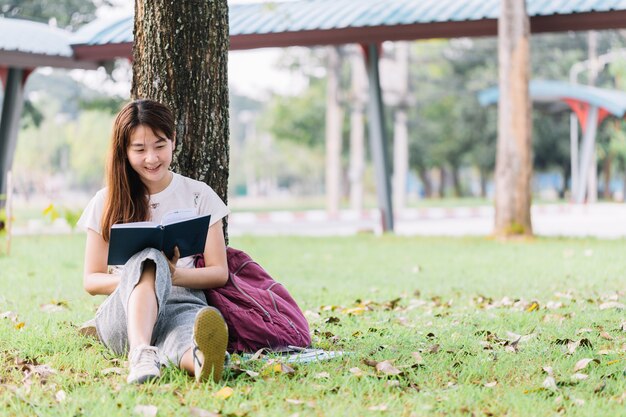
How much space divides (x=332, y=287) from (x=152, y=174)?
4160mm

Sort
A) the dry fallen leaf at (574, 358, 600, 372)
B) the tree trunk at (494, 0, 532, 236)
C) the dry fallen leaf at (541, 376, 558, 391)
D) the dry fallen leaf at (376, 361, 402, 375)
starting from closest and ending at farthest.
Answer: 1. the dry fallen leaf at (541, 376, 558, 391)
2. the dry fallen leaf at (376, 361, 402, 375)
3. the dry fallen leaf at (574, 358, 600, 372)
4. the tree trunk at (494, 0, 532, 236)

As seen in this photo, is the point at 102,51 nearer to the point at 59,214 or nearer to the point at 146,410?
the point at 59,214

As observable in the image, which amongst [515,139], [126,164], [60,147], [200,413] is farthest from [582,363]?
[60,147]

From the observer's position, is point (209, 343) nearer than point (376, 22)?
Yes

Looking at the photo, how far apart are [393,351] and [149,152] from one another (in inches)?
63.2

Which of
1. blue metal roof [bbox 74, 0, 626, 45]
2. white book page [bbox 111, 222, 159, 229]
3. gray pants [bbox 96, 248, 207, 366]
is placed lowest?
gray pants [bbox 96, 248, 207, 366]

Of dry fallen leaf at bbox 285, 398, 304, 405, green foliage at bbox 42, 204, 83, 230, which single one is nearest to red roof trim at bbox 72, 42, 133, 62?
green foliage at bbox 42, 204, 83, 230

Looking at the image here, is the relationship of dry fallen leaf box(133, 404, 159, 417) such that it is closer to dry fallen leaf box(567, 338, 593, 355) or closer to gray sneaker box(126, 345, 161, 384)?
gray sneaker box(126, 345, 161, 384)

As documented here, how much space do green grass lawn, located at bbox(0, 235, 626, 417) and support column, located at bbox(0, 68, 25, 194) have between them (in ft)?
22.8

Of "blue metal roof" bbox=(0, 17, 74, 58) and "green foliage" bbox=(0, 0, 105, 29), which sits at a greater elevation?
"green foliage" bbox=(0, 0, 105, 29)

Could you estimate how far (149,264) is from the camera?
13.4 feet

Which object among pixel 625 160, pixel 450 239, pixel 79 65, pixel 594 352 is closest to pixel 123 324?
pixel 594 352

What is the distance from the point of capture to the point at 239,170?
79188 millimetres

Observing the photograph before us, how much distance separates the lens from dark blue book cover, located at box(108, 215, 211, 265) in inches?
157
